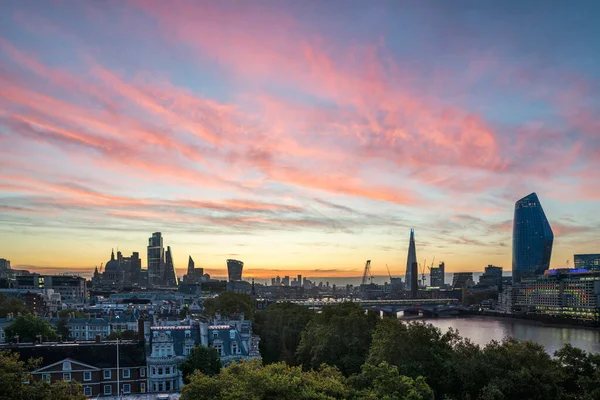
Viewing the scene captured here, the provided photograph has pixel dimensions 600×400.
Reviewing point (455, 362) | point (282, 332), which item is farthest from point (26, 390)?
point (282, 332)

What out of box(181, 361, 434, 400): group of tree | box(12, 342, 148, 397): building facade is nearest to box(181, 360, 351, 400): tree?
box(181, 361, 434, 400): group of tree

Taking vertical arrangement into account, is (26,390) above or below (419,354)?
above

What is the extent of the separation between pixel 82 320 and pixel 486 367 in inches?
3265

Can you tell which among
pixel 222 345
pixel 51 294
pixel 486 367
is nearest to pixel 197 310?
pixel 51 294

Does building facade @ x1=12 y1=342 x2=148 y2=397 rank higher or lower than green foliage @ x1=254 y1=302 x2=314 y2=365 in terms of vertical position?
higher

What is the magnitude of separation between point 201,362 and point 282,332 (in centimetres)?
3668

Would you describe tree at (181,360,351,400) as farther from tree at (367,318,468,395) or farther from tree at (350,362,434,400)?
tree at (367,318,468,395)

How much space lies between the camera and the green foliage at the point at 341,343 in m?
56.8

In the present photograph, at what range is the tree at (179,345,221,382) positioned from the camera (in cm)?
4972

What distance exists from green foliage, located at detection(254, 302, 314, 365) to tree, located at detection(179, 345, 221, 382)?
2416 cm

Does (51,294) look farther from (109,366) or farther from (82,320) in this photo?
(109,366)

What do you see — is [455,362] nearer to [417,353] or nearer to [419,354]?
[419,354]

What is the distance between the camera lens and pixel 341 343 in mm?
58906

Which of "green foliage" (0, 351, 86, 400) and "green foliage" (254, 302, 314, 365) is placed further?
"green foliage" (254, 302, 314, 365)
